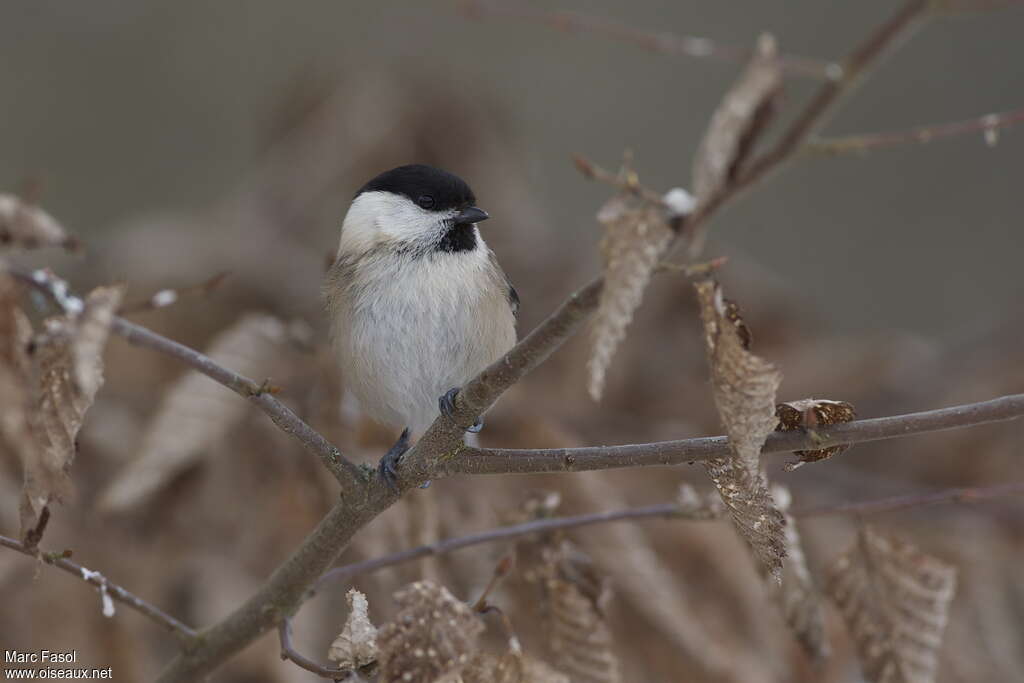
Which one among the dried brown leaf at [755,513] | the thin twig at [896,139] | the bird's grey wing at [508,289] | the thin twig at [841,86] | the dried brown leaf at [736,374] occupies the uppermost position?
the bird's grey wing at [508,289]

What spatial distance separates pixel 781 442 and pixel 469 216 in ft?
2.81

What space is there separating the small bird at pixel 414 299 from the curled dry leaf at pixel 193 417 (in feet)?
0.47

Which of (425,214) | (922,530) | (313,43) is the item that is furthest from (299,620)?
(313,43)

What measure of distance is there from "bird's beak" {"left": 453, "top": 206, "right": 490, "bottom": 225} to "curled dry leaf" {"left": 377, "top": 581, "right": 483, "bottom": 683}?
0.81 metres

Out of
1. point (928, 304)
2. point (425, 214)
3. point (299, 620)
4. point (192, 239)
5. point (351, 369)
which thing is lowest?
point (299, 620)

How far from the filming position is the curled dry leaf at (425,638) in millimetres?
900

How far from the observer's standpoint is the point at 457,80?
3656 millimetres

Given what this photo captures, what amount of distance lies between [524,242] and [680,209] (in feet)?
8.20

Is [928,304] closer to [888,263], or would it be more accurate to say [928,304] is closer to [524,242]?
[888,263]

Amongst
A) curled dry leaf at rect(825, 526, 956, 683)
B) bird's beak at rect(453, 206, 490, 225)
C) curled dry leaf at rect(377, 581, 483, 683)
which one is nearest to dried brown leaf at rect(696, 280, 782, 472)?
curled dry leaf at rect(377, 581, 483, 683)

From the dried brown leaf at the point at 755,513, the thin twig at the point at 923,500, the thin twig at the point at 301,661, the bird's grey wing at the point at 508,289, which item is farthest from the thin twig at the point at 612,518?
the bird's grey wing at the point at 508,289

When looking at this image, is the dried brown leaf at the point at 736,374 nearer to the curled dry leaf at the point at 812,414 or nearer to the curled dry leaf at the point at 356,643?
the curled dry leaf at the point at 812,414

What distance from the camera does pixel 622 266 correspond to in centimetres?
73

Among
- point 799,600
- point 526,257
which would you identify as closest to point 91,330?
point 799,600
